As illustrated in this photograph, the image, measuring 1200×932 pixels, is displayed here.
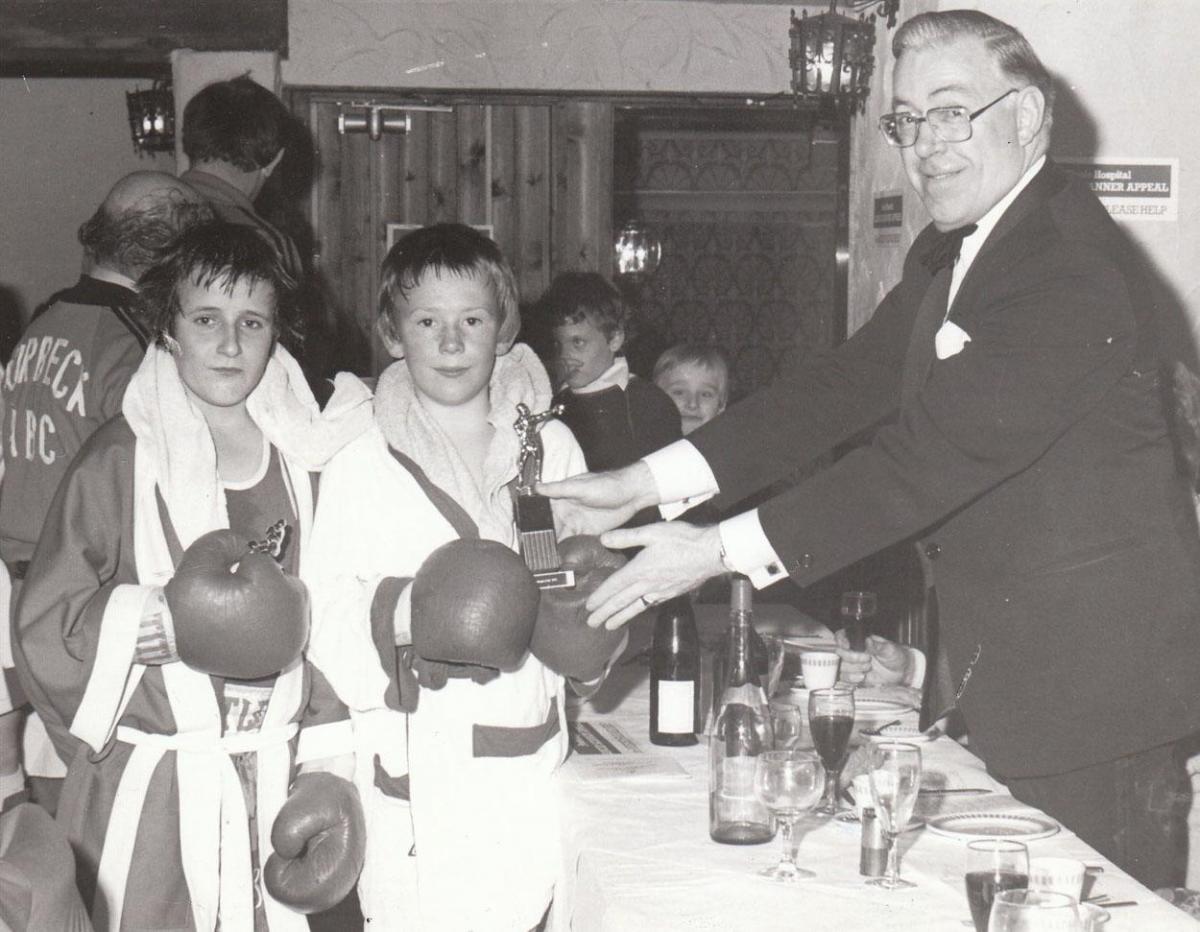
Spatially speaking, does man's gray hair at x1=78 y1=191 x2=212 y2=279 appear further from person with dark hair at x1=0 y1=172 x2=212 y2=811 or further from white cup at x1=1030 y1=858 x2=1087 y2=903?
white cup at x1=1030 y1=858 x2=1087 y2=903

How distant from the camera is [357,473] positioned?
2.18 metres

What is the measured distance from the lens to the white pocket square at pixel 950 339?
6.44ft

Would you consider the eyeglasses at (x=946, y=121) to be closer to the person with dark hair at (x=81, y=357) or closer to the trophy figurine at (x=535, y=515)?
the trophy figurine at (x=535, y=515)

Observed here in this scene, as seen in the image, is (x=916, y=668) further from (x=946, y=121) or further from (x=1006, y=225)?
(x=946, y=121)

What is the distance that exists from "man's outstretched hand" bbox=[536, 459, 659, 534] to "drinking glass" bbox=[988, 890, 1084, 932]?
3.58ft

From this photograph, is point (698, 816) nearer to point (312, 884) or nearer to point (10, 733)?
point (312, 884)

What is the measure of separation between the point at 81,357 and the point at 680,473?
1.39 m

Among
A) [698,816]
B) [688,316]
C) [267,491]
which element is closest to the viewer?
[698,816]

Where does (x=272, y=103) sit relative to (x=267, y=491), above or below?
above

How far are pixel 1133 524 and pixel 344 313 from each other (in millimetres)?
4362

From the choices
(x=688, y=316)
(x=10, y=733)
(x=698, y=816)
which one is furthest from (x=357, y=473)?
(x=688, y=316)

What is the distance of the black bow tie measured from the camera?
207 cm

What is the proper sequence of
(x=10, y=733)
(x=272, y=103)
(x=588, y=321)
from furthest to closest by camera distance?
(x=588, y=321) < (x=272, y=103) < (x=10, y=733)

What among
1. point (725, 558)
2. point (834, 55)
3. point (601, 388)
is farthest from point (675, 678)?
point (834, 55)
